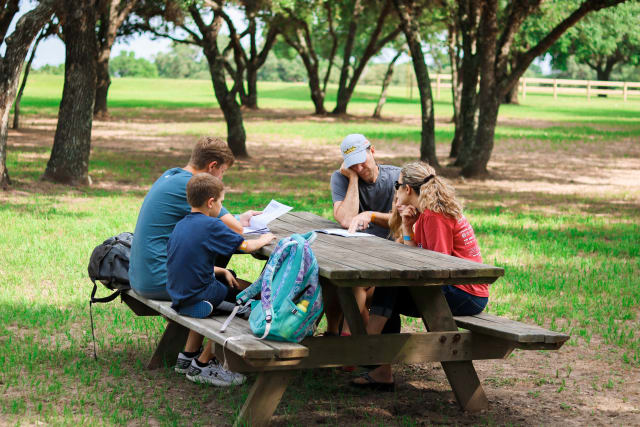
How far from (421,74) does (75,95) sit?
24.4ft

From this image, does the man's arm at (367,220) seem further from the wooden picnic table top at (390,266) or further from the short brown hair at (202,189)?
the short brown hair at (202,189)

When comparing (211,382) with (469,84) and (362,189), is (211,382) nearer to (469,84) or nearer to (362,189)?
(362,189)

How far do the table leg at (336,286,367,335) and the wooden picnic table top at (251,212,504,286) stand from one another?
32 centimetres

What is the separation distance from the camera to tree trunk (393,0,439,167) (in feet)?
59.1

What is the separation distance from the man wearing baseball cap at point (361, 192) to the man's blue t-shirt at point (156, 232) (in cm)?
127

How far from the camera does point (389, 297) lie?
5.08 metres

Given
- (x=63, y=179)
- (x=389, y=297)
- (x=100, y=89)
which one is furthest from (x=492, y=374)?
(x=100, y=89)

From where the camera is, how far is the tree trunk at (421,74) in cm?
1800

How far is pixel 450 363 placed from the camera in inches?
194

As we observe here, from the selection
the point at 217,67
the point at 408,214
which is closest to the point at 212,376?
the point at 408,214

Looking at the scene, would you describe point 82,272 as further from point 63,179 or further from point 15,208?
point 63,179

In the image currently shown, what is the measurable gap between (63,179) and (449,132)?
19.7 meters

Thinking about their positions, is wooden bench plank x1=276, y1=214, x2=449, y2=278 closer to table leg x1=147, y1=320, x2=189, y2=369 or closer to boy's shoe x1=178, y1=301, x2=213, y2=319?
boy's shoe x1=178, y1=301, x2=213, y2=319

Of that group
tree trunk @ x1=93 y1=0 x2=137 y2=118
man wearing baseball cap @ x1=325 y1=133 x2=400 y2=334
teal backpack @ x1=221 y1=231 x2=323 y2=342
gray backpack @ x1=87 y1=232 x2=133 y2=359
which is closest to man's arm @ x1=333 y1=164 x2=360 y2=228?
man wearing baseball cap @ x1=325 y1=133 x2=400 y2=334
